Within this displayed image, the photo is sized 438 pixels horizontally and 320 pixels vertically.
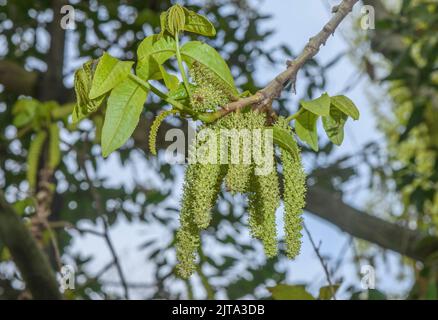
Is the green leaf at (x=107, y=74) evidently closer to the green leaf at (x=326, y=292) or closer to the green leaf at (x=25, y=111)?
the green leaf at (x=326, y=292)

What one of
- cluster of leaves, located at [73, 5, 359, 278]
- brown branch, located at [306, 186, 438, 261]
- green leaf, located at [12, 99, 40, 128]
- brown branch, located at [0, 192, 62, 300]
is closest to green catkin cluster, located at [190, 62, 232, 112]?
cluster of leaves, located at [73, 5, 359, 278]

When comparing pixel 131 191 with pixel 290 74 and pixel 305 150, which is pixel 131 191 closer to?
pixel 305 150

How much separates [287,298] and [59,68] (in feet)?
4.20

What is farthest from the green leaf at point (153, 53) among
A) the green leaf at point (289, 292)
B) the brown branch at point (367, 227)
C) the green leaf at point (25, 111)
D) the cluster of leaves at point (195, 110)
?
the brown branch at point (367, 227)

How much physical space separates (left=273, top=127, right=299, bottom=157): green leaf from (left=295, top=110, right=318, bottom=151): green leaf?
0.31 ft

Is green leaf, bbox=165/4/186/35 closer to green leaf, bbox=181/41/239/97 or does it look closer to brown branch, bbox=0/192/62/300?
green leaf, bbox=181/41/239/97

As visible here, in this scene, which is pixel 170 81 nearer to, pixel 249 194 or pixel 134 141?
pixel 249 194

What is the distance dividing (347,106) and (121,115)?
237mm

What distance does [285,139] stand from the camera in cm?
73

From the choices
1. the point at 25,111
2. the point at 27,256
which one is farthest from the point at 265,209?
the point at 25,111

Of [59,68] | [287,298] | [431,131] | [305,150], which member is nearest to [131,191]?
[59,68]

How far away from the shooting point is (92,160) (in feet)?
6.89

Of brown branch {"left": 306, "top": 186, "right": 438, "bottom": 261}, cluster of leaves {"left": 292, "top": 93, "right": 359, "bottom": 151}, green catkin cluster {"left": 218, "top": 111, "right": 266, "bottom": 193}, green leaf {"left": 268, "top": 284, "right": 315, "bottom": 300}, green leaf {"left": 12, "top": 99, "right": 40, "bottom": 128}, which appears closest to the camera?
green catkin cluster {"left": 218, "top": 111, "right": 266, "bottom": 193}

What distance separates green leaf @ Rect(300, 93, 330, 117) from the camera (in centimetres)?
72
